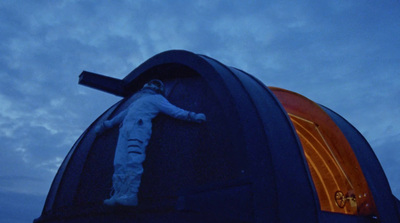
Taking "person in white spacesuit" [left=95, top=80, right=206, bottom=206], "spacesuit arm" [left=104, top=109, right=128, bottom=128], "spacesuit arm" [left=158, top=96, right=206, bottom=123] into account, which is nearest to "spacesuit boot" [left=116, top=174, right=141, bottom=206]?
"person in white spacesuit" [left=95, top=80, right=206, bottom=206]

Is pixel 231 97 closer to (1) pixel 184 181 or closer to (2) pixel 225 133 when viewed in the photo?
(2) pixel 225 133

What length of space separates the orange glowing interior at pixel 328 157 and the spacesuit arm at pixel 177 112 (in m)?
2.65

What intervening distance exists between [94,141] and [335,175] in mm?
6518

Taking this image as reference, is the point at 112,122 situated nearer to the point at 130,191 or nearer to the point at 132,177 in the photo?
the point at 132,177

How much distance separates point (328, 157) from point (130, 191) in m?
5.27

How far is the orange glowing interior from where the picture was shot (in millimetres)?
7371

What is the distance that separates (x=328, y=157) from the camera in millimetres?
8219

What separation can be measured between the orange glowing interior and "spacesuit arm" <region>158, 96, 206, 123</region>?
104 inches

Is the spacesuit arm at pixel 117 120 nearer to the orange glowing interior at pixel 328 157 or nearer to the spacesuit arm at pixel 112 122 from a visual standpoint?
the spacesuit arm at pixel 112 122

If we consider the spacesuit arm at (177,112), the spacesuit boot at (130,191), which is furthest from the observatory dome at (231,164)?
the spacesuit boot at (130,191)

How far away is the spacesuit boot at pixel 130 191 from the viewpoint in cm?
571

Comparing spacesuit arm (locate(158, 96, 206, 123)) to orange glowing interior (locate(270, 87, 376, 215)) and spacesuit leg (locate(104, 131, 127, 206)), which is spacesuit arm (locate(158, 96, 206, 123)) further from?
orange glowing interior (locate(270, 87, 376, 215))

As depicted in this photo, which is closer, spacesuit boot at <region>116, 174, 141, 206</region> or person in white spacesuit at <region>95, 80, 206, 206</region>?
spacesuit boot at <region>116, 174, 141, 206</region>

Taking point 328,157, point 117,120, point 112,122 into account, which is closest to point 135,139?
point 117,120
